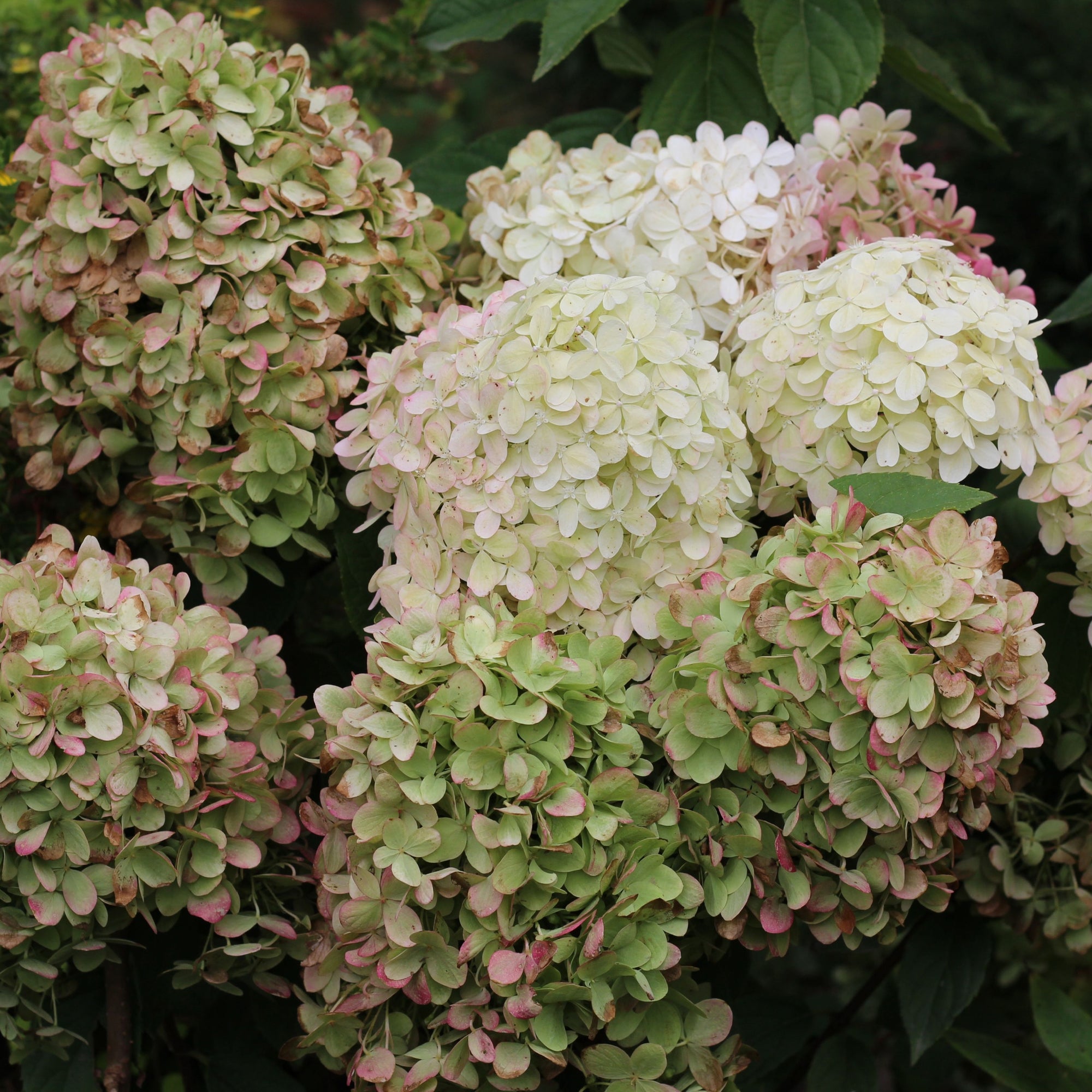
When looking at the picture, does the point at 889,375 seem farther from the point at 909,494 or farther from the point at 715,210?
the point at 715,210

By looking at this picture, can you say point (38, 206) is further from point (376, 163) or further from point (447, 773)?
point (447, 773)

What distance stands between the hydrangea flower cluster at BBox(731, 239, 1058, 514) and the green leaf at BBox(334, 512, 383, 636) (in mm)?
292

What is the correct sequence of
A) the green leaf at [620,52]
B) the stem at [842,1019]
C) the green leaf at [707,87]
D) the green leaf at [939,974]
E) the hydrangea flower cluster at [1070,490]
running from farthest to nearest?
the green leaf at [620,52] < the green leaf at [707,87] < the stem at [842,1019] < the green leaf at [939,974] < the hydrangea flower cluster at [1070,490]

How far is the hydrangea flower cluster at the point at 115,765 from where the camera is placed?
649mm

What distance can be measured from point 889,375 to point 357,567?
40 cm

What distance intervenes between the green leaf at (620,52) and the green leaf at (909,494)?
733 mm

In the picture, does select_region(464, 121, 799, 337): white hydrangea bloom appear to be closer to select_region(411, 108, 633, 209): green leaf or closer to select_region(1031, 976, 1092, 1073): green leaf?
select_region(411, 108, 633, 209): green leaf

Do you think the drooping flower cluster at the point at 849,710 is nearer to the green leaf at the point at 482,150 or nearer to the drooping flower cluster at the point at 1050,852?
the drooping flower cluster at the point at 1050,852

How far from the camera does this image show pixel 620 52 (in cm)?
126

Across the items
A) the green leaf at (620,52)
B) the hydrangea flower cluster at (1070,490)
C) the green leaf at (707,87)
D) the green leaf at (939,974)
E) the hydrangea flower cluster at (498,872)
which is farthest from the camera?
the green leaf at (620,52)

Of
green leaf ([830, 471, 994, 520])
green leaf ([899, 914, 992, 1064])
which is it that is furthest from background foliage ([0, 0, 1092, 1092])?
green leaf ([830, 471, 994, 520])

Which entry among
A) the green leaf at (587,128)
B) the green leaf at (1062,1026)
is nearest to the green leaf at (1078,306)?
the green leaf at (587,128)

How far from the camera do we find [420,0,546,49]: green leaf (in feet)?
3.56

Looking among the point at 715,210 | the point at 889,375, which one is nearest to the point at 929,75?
the point at 715,210
